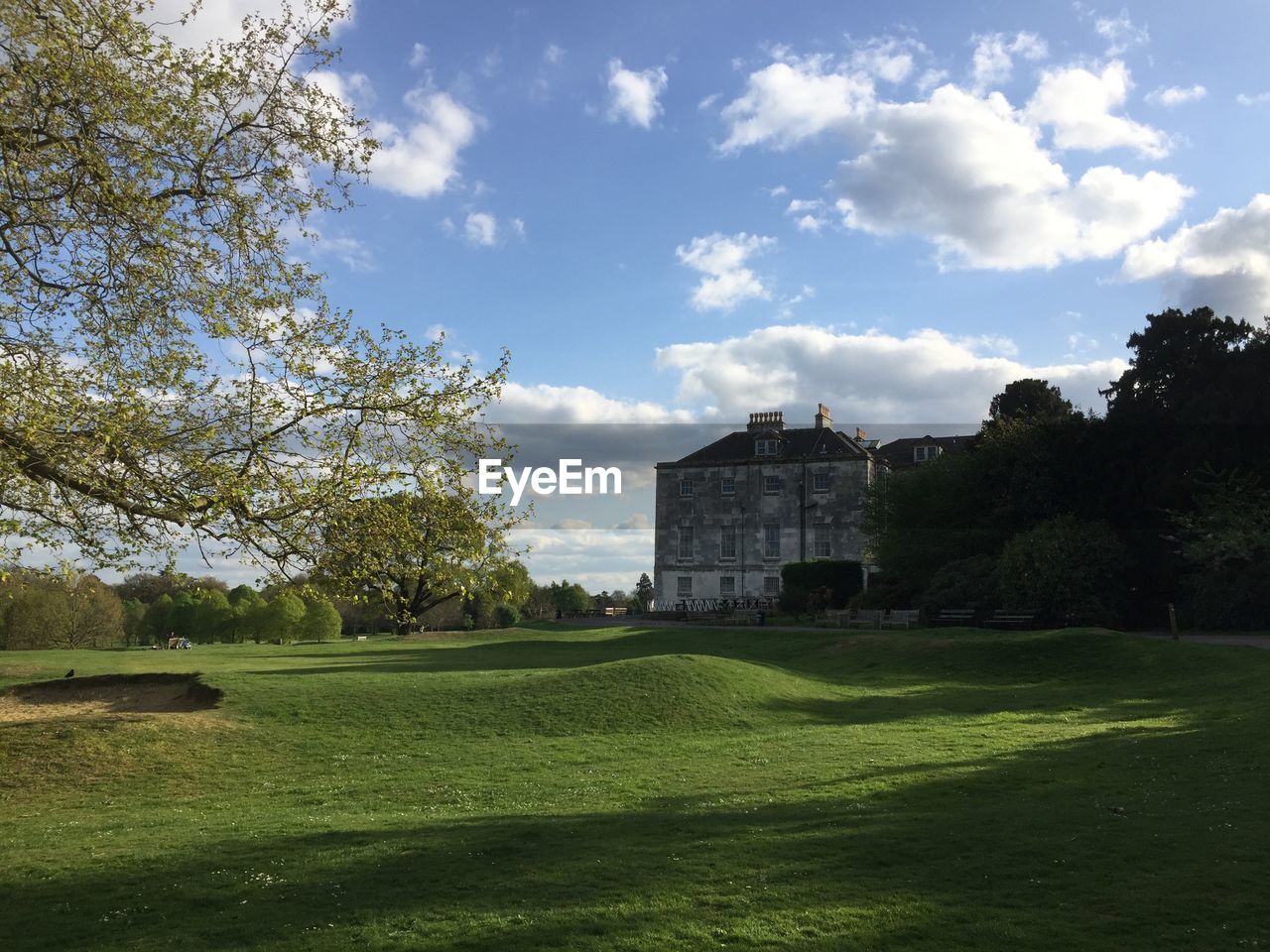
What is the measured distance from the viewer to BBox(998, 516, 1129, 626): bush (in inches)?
1686

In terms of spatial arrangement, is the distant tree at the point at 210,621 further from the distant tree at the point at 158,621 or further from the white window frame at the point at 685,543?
the white window frame at the point at 685,543

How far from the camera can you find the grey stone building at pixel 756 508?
2832 inches

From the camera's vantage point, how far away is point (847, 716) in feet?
73.7

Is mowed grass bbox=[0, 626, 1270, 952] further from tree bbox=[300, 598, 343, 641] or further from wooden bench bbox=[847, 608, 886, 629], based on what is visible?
tree bbox=[300, 598, 343, 641]

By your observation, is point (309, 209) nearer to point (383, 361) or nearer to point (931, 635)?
point (383, 361)

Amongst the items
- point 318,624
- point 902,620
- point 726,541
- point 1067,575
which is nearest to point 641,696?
point 902,620

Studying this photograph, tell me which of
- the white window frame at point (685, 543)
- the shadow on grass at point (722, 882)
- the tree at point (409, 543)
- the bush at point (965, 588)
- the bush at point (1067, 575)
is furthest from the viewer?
the white window frame at point (685, 543)

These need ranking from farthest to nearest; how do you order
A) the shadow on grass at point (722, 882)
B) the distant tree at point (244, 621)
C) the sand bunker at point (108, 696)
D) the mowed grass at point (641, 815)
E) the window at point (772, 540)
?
1. the window at point (772, 540)
2. the distant tree at point (244, 621)
3. the sand bunker at point (108, 696)
4. the mowed grass at point (641, 815)
5. the shadow on grass at point (722, 882)

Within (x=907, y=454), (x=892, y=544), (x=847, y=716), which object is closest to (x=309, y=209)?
(x=847, y=716)

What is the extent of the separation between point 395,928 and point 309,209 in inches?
475

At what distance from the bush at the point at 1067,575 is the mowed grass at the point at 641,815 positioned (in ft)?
52.7

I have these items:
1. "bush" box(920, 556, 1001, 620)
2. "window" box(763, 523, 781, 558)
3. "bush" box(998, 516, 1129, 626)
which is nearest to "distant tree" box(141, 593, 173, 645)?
"window" box(763, 523, 781, 558)

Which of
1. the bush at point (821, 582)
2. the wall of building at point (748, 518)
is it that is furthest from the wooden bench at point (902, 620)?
the wall of building at point (748, 518)

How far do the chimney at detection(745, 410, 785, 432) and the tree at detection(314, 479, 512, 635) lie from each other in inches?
2458
